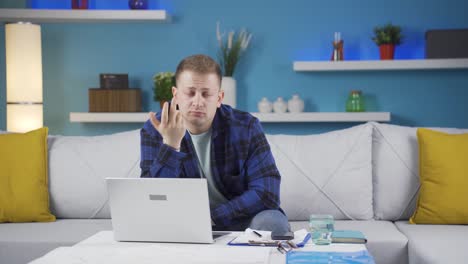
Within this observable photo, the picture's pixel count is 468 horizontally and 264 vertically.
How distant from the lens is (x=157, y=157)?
95.0 inches

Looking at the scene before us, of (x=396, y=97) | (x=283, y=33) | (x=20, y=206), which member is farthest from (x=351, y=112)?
(x=20, y=206)

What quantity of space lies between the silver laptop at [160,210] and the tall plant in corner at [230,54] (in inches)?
116

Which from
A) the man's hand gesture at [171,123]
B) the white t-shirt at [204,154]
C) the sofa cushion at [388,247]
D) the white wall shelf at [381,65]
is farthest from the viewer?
the white wall shelf at [381,65]

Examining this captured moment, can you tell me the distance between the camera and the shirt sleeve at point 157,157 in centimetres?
236

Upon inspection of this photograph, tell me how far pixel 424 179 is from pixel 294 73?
7.21 ft

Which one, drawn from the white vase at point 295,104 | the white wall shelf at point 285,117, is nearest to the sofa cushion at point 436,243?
the white wall shelf at point 285,117

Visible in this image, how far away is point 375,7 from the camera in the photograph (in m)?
5.07

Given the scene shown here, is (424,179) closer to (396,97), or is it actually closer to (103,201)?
(103,201)

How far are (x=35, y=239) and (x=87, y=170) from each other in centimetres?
56

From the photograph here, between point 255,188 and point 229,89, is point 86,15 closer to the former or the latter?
point 229,89

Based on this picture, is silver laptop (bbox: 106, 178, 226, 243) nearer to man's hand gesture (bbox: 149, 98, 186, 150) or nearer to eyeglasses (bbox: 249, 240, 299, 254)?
eyeglasses (bbox: 249, 240, 299, 254)

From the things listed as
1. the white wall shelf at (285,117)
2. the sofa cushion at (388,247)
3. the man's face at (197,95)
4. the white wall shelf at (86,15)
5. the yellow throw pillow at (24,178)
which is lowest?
the sofa cushion at (388,247)

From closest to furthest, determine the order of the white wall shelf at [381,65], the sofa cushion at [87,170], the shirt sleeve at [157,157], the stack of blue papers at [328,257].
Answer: the stack of blue papers at [328,257], the shirt sleeve at [157,157], the sofa cushion at [87,170], the white wall shelf at [381,65]

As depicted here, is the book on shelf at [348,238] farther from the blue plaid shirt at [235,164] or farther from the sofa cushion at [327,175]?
the sofa cushion at [327,175]
